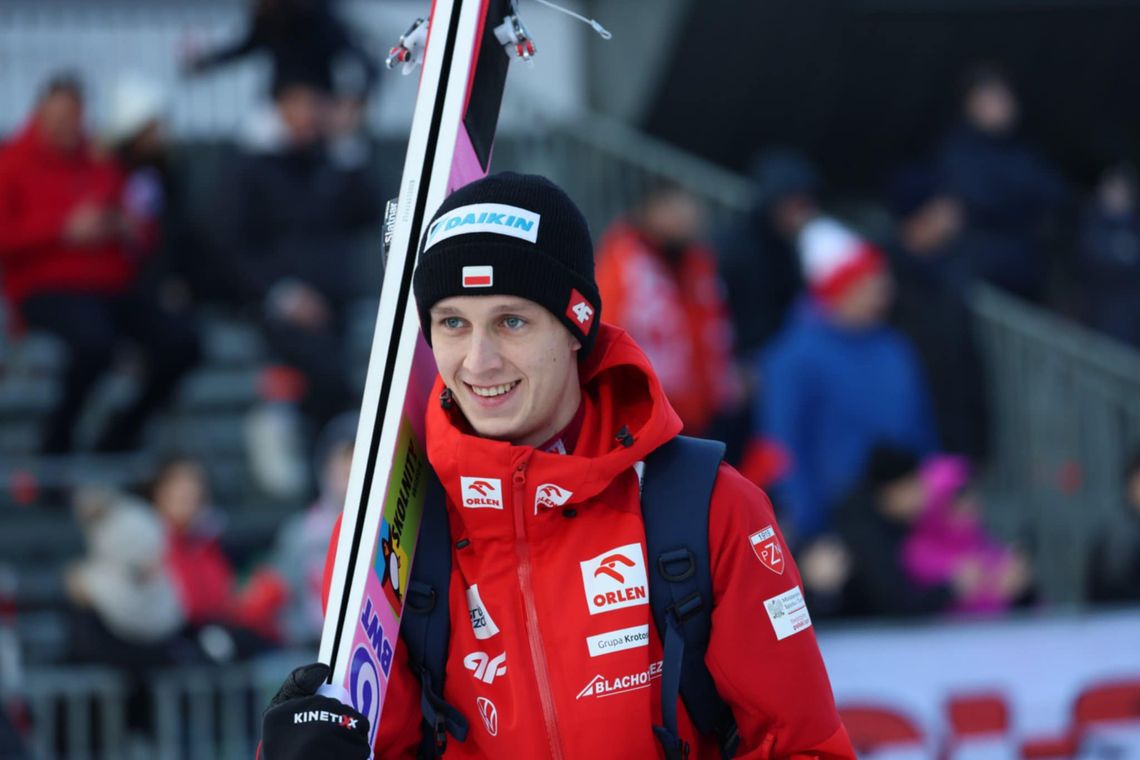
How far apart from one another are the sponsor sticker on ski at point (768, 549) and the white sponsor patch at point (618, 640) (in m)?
0.24

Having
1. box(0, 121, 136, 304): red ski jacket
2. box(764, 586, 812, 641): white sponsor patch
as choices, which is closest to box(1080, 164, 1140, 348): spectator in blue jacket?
box(0, 121, 136, 304): red ski jacket

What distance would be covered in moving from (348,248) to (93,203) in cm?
124

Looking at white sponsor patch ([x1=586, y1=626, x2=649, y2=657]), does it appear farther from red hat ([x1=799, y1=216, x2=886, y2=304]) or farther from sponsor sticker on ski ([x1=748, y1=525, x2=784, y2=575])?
red hat ([x1=799, y1=216, x2=886, y2=304])

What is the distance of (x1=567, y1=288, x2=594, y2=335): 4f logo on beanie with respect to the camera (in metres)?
3.10

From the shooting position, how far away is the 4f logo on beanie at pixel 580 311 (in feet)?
10.2

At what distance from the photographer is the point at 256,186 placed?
28.0 feet

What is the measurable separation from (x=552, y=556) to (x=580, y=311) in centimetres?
43

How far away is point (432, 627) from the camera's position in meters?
3.11

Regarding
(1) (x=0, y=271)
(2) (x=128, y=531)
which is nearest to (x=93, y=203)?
(1) (x=0, y=271)

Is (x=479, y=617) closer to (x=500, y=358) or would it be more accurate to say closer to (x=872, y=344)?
(x=500, y=358)

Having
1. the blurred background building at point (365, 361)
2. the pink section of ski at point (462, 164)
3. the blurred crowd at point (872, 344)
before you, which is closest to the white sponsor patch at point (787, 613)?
the pink section of ski at point (462, 164)

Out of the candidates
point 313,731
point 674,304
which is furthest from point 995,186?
point 313,731

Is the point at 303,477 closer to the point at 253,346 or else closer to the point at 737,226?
the point at 253,346

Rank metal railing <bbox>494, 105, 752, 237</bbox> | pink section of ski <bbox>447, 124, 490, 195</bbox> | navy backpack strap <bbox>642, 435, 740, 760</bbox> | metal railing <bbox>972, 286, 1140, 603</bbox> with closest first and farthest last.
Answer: navy backpack strap <bbox>642, 435, 740, 760</bbox>
pink section of ski <bbox>447, 124, 490, 195</bbox>
metal railing <bbox>972, 286, 1140, 603</bbox>
metal railing <bbox>494, 105, 752, 237</bbox>
